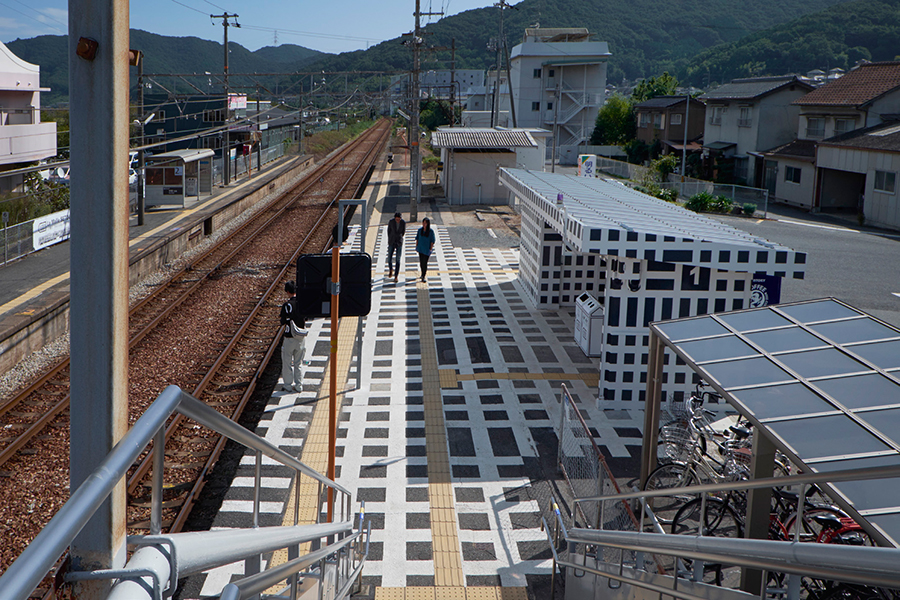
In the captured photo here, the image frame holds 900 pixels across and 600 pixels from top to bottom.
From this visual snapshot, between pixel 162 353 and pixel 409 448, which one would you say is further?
pixel 162 353

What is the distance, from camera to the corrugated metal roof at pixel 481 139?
28172 mm

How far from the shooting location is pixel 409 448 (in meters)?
8.48

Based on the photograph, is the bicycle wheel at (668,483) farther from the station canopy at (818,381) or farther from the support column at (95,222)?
the support column at (95,222)

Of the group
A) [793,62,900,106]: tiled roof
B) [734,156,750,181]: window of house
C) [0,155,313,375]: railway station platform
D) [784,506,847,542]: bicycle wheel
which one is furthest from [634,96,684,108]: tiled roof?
[784,506,847,542]: bicycle wheel

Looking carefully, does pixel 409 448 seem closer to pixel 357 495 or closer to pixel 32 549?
pixel 357 495

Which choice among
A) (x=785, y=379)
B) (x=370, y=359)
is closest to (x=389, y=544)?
(x=785, y=379)

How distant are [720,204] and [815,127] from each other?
25.6ft

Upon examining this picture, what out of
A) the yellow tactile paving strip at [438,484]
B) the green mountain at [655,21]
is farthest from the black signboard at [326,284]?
the green mountain at [655,21]

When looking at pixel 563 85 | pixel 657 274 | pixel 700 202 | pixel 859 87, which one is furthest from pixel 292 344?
pixel 563 85

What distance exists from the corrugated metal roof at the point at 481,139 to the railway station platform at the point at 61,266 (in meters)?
7.80

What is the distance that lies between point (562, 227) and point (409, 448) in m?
4.02

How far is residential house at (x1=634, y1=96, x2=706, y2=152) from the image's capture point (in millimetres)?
46969

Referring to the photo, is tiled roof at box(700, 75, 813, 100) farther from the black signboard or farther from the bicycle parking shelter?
the black signboard

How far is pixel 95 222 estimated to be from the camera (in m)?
2.12
